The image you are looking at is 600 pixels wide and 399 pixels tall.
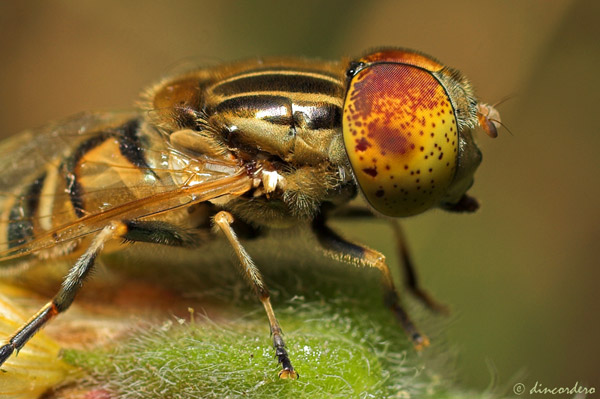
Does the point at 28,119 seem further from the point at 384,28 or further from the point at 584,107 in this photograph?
the point at 584,107

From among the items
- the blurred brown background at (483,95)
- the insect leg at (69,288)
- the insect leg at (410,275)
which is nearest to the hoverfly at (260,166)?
the insect leg at (69,288)

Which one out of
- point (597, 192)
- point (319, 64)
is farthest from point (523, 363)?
point (319, 64)

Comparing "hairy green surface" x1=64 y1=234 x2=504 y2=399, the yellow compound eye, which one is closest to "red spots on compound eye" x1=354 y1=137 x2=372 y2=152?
the yellow compound eye

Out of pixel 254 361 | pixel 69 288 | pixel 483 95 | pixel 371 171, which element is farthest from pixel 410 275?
pixel 483 95

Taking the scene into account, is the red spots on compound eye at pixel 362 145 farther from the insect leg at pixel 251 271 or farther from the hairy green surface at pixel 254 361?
the hairy green surface at pixel 254 361

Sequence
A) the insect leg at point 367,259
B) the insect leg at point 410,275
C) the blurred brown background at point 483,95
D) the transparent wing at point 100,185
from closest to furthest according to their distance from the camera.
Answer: the transparent wing at point 100,185 → the insect leg at point 367,259 → the insect leg at point 410,275 → the blurred brown background at point 483,95

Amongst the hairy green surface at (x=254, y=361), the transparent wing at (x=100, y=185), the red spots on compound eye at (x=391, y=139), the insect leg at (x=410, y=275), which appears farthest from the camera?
the insect leg at (x=410, y=275)
